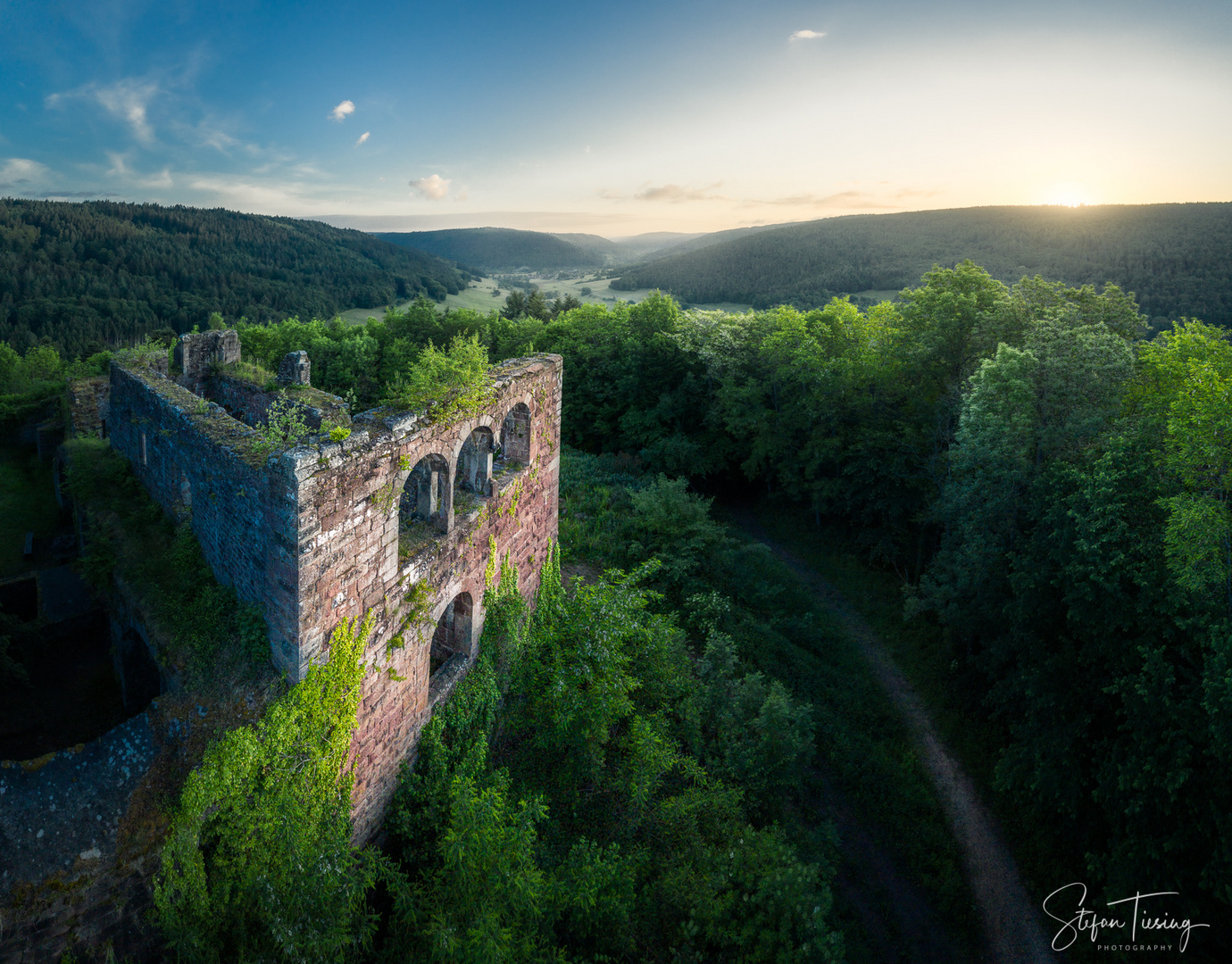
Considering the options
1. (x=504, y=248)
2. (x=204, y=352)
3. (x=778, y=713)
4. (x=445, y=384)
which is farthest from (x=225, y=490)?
(x=504, y=248)

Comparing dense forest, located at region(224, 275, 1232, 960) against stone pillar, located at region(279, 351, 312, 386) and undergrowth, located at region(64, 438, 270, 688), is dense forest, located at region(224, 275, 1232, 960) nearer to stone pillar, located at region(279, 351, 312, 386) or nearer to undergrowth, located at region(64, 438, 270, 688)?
undergrowth, located at region(64, 438, 270, 688)

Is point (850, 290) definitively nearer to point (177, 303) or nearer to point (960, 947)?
point (960, 947)

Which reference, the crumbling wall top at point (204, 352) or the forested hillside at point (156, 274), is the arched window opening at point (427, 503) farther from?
the forested hillside at point (156, 274)

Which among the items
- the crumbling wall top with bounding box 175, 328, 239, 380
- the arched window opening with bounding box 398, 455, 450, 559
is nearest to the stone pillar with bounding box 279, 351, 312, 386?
the crumbling wall top with bounding box 175, 328, 239, 380

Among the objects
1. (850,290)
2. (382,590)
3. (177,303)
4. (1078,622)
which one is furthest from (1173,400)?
(177,303)

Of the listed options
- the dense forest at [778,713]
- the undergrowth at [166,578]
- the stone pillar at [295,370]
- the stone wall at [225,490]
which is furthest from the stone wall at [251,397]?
the undergrowth at [166,578]

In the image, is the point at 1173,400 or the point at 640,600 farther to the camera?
the point at 640,600
